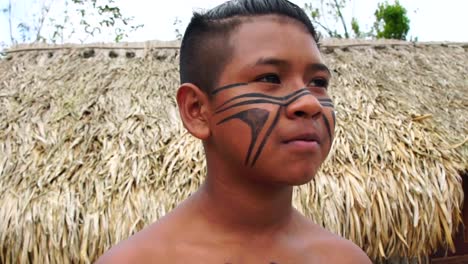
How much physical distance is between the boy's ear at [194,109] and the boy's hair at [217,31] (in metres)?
0.02

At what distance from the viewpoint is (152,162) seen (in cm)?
330

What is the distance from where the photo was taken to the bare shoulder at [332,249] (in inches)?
44.8

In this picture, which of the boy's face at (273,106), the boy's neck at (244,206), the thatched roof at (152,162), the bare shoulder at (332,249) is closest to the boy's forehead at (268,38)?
the boy's face at (273,106)

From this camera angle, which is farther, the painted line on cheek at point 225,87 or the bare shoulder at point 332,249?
the bare shoulder at point 332,249

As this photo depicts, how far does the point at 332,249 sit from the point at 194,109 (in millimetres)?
388

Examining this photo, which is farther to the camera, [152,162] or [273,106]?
[152,162]

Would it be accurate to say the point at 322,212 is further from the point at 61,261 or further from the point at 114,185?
the point at 61,261

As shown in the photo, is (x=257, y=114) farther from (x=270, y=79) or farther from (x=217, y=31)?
(x=217, y=31)

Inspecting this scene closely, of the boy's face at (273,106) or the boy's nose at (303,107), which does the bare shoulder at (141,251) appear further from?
the boy's nose at (303,107)

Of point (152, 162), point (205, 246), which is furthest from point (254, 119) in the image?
point (152, 162)

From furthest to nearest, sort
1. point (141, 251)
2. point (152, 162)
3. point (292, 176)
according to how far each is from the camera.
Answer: point (152, 162)
point (141, 251)
point (292, 176)

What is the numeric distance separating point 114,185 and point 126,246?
215 cm

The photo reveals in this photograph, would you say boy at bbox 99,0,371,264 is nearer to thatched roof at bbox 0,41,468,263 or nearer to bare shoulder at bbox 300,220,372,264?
bare shoulder at bbox 300,220,372,264

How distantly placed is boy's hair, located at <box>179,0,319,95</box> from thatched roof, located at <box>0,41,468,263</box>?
2041 millimetres
